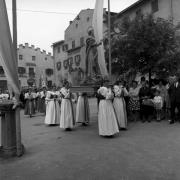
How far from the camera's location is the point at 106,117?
7.16 meters

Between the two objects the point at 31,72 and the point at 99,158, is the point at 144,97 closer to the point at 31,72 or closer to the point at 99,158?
the point at 99,158

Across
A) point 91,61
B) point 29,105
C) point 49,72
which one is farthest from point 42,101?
point 49,72

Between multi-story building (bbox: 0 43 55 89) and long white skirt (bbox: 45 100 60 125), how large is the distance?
37.3 meters

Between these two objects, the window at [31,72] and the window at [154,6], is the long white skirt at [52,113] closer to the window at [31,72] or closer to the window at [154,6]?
the window at [154,6]

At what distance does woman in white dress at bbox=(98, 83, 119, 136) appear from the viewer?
711cm

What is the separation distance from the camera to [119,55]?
11.1 meters

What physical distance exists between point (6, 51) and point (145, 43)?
672 centimetres

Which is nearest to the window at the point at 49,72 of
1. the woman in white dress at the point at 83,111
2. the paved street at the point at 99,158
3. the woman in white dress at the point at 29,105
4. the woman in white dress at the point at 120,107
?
the woman in white dress at the point at 29,105

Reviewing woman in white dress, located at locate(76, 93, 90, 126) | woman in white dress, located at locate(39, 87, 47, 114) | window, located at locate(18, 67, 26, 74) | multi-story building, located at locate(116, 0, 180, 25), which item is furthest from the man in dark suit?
window, located at locate(18, 67, 26, 74)

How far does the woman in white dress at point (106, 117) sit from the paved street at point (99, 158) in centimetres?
25

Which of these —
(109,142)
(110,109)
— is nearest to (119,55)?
(110,109)

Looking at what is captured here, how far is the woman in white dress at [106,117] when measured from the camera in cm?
711

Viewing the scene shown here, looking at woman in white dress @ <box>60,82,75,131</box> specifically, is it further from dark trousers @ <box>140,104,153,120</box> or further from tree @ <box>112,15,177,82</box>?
tree @ <box>112,15,177,82</box>

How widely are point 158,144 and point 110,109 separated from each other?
1.83 meters
